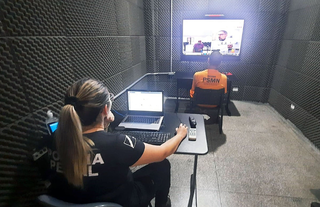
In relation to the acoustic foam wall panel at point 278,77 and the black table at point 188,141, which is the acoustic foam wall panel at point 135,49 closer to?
the black table at point 188,141

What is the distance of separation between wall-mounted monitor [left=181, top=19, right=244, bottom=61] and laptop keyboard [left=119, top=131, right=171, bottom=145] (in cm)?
278

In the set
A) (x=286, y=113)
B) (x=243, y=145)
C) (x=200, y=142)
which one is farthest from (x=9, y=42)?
(x=286, y=113)

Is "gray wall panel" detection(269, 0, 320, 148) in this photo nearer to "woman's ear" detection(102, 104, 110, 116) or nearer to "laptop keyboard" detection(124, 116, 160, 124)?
"laptop keyboard" detection(124, 116, 160, 124)

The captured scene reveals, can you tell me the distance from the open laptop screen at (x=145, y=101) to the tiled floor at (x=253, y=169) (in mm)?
866

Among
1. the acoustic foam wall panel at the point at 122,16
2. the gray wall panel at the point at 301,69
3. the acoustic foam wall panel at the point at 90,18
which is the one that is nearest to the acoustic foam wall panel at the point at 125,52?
the acoustic foam wall panel at the point at 122,16

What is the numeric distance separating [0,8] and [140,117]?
1.15m

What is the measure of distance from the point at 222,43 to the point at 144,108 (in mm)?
2737

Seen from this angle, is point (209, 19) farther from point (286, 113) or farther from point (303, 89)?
point (286, 113)

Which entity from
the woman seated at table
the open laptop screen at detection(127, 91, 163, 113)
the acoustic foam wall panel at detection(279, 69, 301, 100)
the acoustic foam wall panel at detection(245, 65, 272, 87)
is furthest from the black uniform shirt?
the acoustic foam wall panel at detection(245, 65, 272, 87)

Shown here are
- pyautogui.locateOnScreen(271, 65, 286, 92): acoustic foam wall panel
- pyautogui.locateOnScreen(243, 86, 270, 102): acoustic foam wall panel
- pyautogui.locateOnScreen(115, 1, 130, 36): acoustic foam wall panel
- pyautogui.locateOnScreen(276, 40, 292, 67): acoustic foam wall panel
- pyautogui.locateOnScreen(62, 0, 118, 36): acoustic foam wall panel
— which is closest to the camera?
pyautogui.locateOnScreen(62, 0, 118, 36): acoustic foam wall panel

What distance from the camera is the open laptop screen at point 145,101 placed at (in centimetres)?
158

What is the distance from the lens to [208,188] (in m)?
1.73

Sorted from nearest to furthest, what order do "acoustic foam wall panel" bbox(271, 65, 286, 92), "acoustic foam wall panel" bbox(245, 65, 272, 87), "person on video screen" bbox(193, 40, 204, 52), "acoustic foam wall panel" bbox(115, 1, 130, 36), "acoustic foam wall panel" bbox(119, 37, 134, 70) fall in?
1. "acoustic foam wall panel" bbox(115, 1, 130, 36)
2. "acoustic foam wall panel" bbox(119, 37, 134, 70)
3. "acoustic foam wall panel" bbox(271, 65, 286, 92)
4. "person on video screen" bbox(193, 40, 204, 52)
5. "acoustic foam wall panel" bbox(245, 65, 272, 87)

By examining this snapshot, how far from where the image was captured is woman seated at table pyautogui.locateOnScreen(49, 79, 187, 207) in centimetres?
76
